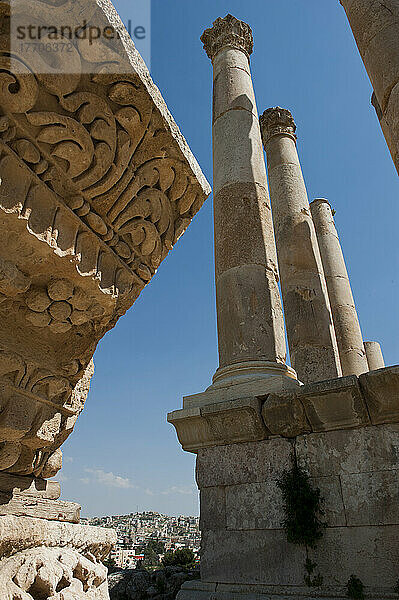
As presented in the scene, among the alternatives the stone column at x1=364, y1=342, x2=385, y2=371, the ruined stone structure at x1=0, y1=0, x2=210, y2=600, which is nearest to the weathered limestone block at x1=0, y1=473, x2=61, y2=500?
the ruined stone structure at x1=0, y1=0, x2=210, y2=600

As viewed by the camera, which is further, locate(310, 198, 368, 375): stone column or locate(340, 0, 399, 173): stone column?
locate(310, 198, 368, 375): stone column

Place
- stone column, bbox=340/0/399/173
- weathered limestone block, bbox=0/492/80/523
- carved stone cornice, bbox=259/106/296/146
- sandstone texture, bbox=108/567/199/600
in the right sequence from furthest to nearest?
carved stone cornice, bbox=259/106/296/146
sandstone texture, bbox=108/567/199/600
stone column, bbox=340/0/399/173
weathered limestone block, bbox=0/492/80/523

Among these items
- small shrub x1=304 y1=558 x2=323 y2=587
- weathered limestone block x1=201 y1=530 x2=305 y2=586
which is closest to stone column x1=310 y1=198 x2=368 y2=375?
weathered limestone block x1=201 y1=530 x2=305 y2=586

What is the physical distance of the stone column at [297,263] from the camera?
1041 cm

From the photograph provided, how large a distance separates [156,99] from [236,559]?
5.09 metres

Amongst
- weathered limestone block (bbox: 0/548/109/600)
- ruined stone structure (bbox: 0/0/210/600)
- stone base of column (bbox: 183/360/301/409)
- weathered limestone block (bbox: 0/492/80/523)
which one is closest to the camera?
weathered limestone block (bbox: 0/548/109/600)

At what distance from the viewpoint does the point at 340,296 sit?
15.2 meters

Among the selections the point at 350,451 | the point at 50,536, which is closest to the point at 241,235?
the point at 350,451

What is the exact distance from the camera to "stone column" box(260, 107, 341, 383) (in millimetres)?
10414

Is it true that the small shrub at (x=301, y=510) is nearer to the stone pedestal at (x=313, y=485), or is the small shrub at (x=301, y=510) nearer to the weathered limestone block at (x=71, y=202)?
the stone pedestal at (x=313, y=485)

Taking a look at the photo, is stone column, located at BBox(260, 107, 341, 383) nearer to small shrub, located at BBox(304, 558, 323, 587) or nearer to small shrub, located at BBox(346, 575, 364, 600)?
small shrub, located at BBox(304, 558, 323, 587)

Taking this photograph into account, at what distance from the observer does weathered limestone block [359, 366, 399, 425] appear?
4762 mm

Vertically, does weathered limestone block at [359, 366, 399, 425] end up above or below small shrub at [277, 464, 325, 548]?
above

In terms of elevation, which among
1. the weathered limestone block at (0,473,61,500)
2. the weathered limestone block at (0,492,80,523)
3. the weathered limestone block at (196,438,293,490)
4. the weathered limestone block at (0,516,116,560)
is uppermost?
the weathered limestone block at (196,438,293,490)
